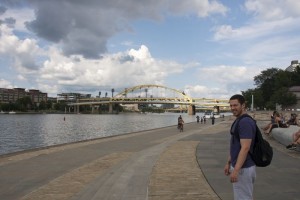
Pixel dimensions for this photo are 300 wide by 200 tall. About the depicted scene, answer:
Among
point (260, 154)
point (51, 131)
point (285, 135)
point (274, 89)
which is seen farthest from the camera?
point (274, 89)

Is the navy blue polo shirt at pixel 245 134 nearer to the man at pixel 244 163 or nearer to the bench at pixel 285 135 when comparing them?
the man at pixel 244 163

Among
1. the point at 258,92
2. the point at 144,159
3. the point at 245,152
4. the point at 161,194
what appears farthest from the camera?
the point at 258,92

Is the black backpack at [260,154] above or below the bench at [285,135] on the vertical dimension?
above

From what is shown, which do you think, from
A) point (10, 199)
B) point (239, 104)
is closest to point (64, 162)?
point (10, 199)

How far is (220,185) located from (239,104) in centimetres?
405

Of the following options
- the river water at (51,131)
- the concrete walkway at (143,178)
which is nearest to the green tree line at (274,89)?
the river water at (51,131)

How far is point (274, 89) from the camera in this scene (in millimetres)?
127812

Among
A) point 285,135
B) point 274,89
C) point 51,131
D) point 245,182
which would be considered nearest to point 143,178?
point 245,182

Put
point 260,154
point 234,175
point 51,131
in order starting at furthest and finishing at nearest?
point 51,131 < point 260,154 < point 234,175

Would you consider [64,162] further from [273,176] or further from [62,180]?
[273,176]

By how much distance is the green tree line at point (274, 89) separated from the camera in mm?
111812

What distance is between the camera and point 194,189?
28.3 ft

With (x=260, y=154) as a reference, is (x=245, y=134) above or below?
above

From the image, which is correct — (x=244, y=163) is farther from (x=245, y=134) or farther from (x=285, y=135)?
(x=285, y=135)
